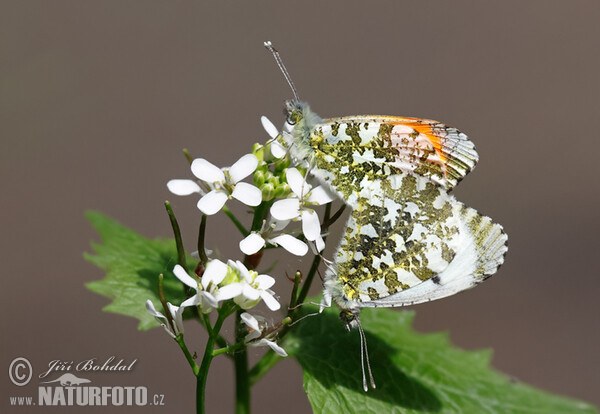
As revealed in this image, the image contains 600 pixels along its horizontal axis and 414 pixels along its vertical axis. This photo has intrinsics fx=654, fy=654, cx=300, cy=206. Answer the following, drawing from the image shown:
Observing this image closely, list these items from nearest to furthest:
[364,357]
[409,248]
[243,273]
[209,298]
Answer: [209,298]
[243,273]
[409,248]
[364,357]

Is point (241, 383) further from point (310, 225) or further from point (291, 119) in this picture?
point (291, 119)

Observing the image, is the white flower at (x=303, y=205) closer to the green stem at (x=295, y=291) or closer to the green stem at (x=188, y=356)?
the green stem at (x=295, y=291)

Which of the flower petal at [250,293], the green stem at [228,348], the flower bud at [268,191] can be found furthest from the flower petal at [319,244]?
the green stem at [228,348]

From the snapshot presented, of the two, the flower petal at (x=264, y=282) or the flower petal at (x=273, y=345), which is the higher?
the flower petal at (x=264, y=282)

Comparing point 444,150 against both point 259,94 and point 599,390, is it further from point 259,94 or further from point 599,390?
point 259,94

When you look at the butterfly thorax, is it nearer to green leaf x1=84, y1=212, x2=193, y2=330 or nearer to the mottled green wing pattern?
the mottled green wing pattern

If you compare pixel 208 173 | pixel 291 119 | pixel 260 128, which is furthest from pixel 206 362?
pixel 260 128
